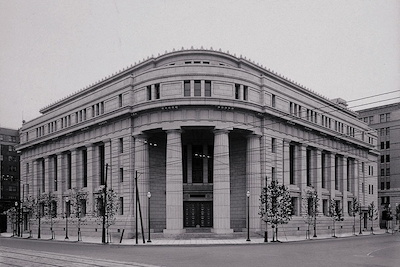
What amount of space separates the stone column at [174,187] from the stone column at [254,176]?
9.30 meters

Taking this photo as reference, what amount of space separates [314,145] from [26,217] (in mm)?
53843

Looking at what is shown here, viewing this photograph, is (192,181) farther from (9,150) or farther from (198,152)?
(9,150)

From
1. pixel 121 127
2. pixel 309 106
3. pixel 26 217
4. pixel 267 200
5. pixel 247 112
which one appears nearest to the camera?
pixel 267 200

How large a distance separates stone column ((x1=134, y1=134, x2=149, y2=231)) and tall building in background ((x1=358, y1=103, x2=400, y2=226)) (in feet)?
227

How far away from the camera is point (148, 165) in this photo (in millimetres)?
56844

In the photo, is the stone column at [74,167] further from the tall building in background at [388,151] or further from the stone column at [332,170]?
the tall building in background at [388,151]

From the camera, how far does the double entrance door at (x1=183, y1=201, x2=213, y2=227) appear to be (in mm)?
59594

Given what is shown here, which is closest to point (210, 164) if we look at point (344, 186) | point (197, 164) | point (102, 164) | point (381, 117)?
point (197, 164)

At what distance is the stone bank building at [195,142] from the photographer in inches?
2073

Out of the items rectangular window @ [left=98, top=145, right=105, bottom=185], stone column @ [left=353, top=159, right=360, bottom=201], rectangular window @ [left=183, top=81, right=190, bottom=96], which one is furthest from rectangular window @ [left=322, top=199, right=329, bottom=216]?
rectangular window @ [left=98, top=145, right=105, bottom=185]

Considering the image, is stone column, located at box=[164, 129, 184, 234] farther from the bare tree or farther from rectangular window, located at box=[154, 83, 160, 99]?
the bare tree

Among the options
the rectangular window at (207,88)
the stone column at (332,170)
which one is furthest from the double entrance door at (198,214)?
the stone column at (332,170)

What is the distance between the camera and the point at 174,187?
52.2 metres

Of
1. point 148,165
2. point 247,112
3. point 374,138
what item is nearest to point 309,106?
point 247,112
